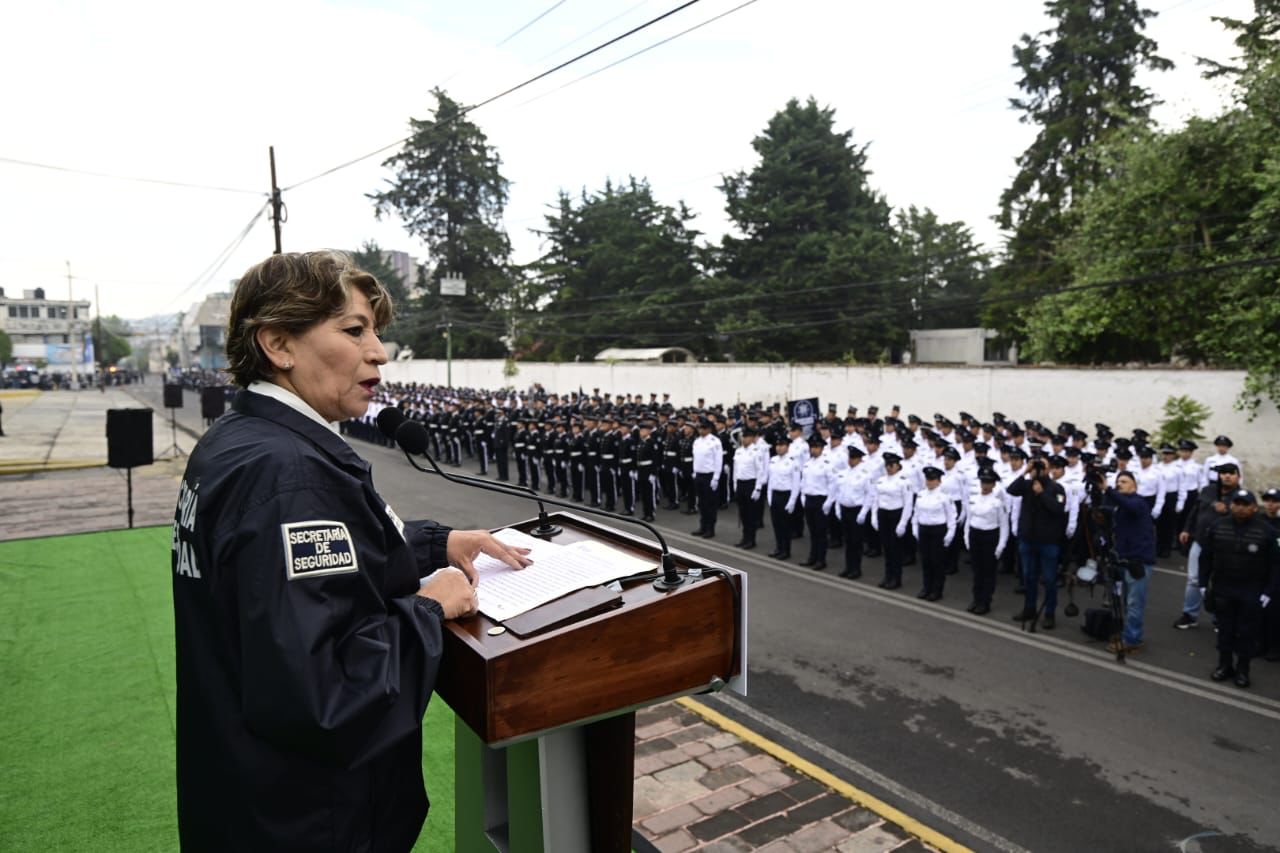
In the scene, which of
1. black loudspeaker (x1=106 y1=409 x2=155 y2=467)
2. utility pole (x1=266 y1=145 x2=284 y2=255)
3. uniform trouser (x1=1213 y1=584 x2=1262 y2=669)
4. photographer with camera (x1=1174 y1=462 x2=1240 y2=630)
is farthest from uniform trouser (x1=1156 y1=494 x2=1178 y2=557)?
utility pole (x1=266 y1=145 x2=284 y2=255)

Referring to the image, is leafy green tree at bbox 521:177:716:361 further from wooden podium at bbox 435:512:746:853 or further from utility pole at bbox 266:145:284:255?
wooden podium at bbox 435:512:746:853

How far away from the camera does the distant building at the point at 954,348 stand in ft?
130

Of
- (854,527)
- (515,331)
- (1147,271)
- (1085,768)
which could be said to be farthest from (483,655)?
(515,331)

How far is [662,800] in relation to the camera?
4.33 m

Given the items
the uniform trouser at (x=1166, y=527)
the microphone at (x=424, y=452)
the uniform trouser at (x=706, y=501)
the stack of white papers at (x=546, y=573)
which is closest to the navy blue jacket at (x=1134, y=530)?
the uniform trouser at (x=1166, y=527)

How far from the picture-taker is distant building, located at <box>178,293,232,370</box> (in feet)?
309

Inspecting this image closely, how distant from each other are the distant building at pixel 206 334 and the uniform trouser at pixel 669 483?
287 feet

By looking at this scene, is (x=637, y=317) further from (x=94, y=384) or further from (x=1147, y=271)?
(x=94, y=384)

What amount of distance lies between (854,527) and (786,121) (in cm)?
3185

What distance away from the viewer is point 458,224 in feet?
178

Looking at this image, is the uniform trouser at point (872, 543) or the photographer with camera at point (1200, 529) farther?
the uniform trouser at point (872, 543)

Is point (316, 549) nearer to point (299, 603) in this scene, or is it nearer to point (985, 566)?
point (299, 603)

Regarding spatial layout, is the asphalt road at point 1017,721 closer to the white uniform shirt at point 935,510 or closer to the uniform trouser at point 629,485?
the white uniform shirt at point 935,510

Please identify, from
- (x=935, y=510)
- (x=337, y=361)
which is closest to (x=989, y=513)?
(x=935, y=510)
